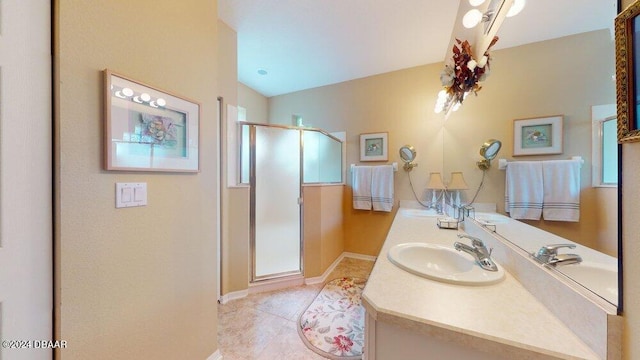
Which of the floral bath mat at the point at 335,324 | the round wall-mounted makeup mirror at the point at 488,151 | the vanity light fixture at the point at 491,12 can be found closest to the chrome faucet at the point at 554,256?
the round wall-mounted makeup mirror at the point at 488,151

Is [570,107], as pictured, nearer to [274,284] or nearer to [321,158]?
[321,158]

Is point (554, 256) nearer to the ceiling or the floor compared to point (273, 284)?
→ nearer to the ceiling

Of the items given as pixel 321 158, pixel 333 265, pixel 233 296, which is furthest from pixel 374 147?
pixel 233 296

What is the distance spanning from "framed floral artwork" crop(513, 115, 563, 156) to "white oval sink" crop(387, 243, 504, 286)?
1.80 feet

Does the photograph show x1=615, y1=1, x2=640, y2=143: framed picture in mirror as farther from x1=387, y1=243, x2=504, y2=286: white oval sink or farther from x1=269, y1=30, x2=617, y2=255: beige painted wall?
x1=387, y1=243, x2=504, y2=286: white oval sink

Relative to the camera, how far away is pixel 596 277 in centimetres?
55

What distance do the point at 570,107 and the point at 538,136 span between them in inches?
8.7

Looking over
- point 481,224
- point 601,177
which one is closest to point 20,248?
point 601,177

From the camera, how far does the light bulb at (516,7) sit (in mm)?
918

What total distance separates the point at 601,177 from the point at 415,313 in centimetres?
67

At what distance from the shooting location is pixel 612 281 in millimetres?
509

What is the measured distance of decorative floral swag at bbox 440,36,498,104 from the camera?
1.26 meters

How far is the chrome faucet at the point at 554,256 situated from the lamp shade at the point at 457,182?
1.03 m

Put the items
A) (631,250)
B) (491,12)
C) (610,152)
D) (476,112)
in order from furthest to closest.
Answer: (476,112), (491,12), (610,152), (631,250)
